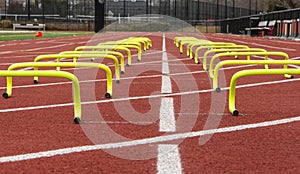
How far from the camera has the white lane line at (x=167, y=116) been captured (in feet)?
13.7

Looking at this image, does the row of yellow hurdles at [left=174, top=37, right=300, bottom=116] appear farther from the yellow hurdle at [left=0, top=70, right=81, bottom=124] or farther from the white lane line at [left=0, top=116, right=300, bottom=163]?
the yellow hurdle at [left=0, top=70, right=81, bottom=124]

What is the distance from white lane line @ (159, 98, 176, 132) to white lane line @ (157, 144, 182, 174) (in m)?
0.61

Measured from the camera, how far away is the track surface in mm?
3107

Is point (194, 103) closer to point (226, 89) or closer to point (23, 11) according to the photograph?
point (226, 89)

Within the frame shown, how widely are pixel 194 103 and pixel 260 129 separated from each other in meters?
1.39

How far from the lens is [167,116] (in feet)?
15.5

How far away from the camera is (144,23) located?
5819cm

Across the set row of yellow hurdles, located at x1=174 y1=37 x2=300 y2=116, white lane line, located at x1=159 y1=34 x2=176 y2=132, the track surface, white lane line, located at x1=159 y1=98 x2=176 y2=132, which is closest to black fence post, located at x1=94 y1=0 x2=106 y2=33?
row of yellow hurdles, located at x1=174 y1=37 x2=300 y2=116

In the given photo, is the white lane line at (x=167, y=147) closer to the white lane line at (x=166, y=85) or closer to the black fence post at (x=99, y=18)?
the white lane line at (x=166, y=85)

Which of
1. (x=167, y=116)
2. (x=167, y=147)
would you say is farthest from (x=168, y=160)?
(x=167, y=116)

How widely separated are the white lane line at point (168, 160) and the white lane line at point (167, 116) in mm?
609

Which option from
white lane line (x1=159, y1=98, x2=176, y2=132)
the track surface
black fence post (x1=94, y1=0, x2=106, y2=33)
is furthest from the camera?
black fence post (x1=94, y1=0, x2=106, y2=33)

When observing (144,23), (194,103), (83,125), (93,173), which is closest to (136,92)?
(194,103)

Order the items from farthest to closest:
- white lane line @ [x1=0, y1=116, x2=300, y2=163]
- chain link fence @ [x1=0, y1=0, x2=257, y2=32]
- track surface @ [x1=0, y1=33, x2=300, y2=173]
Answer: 1. chain link fence @ [x1=0, y1=0, x2=257, y2=32]
2. white lane line @ [x1=0, y1=116, x2=300, y2=163]
3. track surface @ [x1=0, y1=33, x2=300, y2=173]
